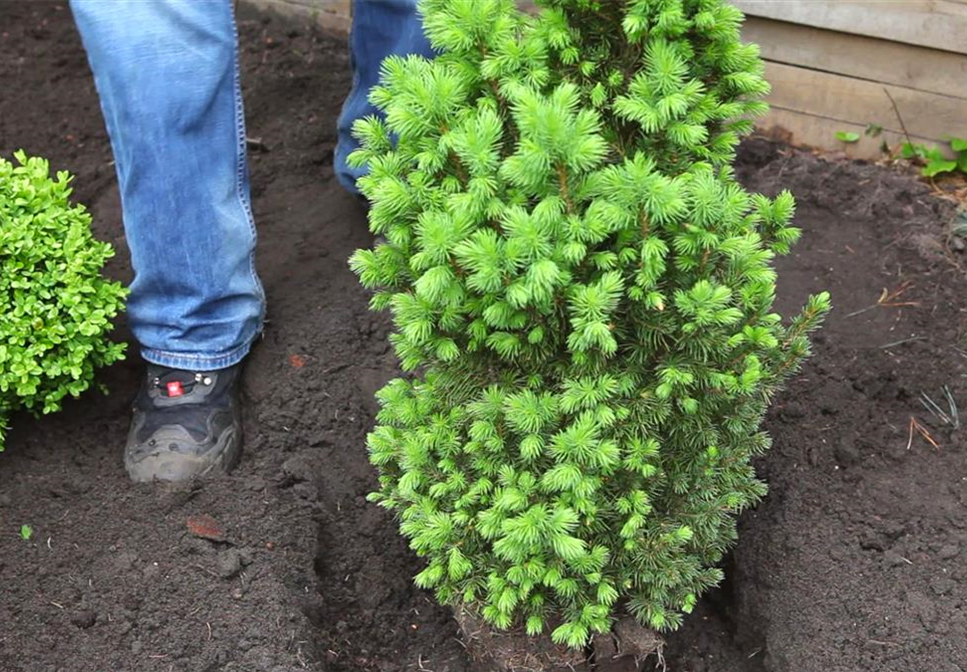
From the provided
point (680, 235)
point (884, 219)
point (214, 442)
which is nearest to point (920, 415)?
point (884, 219)

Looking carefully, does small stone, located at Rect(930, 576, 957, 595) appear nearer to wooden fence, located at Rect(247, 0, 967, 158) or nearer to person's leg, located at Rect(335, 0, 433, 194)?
wooden fence, located at Rect(247, 0, 967, 158)

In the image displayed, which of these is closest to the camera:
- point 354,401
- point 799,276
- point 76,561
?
point 76,561

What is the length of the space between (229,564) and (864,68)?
2.70 m

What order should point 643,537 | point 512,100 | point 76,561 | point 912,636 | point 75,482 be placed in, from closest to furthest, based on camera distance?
point 512,100, point 643,537, point 912,636, point 76,561, point 75,482

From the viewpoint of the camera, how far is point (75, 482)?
2.74 metres

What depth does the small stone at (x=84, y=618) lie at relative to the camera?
2.40m

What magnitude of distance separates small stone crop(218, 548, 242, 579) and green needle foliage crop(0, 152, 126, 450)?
24.2 inches

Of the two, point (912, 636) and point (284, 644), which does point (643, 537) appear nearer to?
point (912, 636)

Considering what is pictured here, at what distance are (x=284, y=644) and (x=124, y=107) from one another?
1354mm

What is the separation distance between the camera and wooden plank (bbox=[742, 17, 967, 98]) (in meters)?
3.59

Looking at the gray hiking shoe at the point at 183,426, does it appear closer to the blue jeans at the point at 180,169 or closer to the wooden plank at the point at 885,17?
the blue jeans at the point at 180,169

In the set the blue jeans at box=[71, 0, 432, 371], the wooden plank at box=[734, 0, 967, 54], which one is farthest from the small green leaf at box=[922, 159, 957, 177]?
the blue jeans at box=[71, 0, 432, 371]

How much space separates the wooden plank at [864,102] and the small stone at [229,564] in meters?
2.56

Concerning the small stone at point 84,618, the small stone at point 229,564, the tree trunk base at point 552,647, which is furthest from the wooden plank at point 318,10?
the tree trunk base at point 552,647
